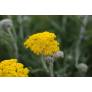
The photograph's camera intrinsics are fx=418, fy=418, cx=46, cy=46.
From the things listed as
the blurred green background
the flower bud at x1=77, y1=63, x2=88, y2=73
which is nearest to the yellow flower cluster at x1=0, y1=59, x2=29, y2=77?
the blurred green background

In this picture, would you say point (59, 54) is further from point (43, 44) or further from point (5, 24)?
point (5, 24)

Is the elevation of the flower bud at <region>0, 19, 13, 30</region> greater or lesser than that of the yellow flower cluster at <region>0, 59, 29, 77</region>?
greater

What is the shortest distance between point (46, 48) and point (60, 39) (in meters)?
0.09

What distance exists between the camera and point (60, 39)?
5.03 feet

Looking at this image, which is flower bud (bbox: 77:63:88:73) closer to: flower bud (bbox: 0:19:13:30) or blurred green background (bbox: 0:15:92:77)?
blurred green background (bbox: 0:15:92:77)

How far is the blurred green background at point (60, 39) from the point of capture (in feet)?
4.89

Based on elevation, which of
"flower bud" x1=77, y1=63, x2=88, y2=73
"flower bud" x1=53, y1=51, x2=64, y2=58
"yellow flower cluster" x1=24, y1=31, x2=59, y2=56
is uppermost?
"yellow flower cluster" x1=24, y1=31, x2=59, y2=56

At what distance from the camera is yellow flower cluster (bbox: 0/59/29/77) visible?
1.44 m

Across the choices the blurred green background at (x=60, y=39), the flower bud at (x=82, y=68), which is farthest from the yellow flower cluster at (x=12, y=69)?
the flower bud at (x=82, y=68)

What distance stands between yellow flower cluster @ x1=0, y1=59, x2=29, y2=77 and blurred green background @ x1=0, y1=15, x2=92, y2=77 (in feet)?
0.10

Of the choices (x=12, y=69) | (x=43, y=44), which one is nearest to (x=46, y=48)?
(x=43, y=44)
